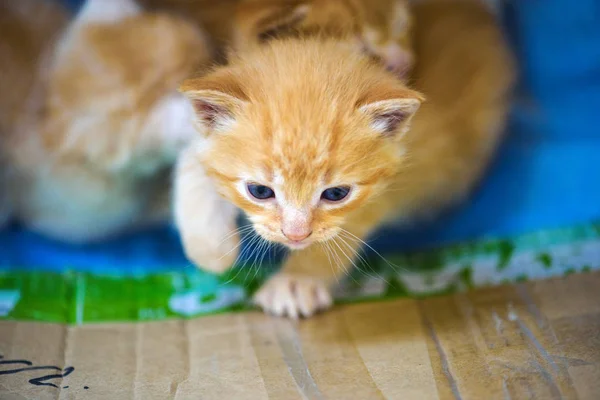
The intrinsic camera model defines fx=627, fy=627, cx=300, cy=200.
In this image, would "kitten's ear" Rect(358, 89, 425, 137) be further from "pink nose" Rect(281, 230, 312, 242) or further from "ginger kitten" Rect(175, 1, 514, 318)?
"pink nose" Rect(281, 230, 312, 242)

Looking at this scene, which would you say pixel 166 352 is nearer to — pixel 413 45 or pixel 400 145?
pixel 400 145

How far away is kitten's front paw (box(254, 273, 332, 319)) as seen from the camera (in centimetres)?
170

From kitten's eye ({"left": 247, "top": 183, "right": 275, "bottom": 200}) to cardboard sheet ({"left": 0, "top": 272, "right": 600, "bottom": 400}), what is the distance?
1.28 feet

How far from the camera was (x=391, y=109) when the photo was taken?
1378 mm

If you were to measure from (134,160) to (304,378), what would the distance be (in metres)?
0.92

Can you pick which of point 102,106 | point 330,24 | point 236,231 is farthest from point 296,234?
point 102,106

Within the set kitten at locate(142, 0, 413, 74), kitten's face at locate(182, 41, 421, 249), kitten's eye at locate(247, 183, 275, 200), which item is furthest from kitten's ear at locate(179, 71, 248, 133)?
kitten at locate(142, 0, 413, 74)

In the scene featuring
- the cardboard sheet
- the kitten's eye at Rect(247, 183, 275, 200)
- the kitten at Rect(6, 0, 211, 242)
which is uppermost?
the kitten at Rect(6, 0, 211, 242)

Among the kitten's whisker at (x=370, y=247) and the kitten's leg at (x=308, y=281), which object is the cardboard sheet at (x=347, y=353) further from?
the kitten's whisker at (x=370, y=247)

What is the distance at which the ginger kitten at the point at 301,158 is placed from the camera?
137 cm

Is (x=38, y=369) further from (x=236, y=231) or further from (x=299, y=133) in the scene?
(x=299, y=133)

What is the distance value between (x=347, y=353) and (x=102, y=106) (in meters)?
1.08

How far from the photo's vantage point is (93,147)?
1.94m

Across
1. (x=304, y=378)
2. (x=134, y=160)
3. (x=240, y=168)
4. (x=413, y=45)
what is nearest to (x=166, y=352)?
(x=304, y=378)
